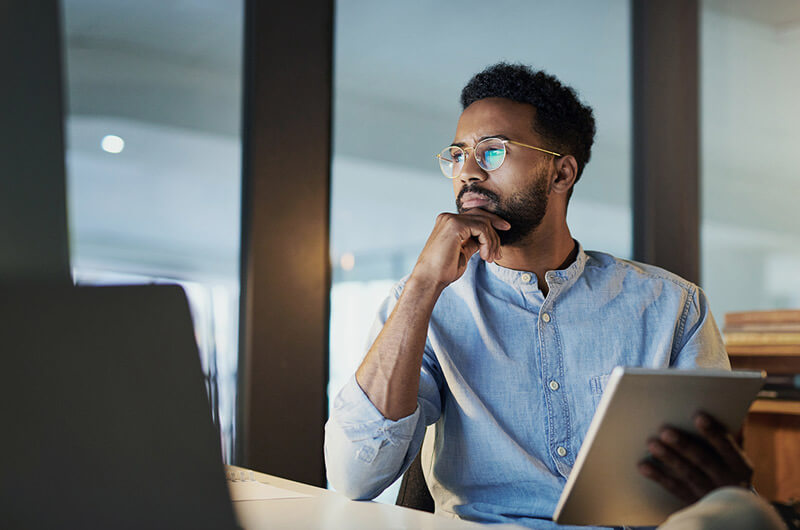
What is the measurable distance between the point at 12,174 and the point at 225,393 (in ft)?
5.34

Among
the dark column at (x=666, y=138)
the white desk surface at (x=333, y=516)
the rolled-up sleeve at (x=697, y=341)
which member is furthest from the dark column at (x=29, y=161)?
the dark column at (x=666, y=138)

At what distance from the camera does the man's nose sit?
174 cm

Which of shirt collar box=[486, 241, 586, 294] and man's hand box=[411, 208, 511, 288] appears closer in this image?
man's hand box=[411, 208, 511, 288]

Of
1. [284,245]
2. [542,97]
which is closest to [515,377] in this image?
[542,97]

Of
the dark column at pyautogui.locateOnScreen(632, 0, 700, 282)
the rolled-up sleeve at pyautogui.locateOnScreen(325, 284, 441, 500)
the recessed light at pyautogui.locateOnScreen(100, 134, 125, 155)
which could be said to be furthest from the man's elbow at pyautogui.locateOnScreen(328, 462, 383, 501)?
the dark column at pyautogui.locateOnScreen(632, 0, 700, 282)

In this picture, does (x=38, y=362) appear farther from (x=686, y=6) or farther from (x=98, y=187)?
(x=686, y=6)

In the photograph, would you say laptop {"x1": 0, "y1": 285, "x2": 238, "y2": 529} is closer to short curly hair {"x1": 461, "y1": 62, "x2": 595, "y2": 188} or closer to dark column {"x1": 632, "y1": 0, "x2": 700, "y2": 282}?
short curly hair {"x1": 461, "y1": 62, "x2": 595, "y2": 188}

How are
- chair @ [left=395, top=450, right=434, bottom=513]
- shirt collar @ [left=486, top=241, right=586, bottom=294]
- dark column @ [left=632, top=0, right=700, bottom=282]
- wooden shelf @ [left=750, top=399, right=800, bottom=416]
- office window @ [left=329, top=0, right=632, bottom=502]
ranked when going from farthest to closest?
dark column @ [left=632, top=0, right=700, bottom=282] < wooden shelf @ [left=750, top=399, right=800, bottom=416] < office window @ [left=329, top=0, right=632, bottom=502] < shirt collar @ [left=486, top=241, right=586, bottom=294] < chair @ [left=395, top=450, right=434, bottom=513]

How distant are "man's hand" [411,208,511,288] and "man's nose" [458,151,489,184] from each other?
0.09 m

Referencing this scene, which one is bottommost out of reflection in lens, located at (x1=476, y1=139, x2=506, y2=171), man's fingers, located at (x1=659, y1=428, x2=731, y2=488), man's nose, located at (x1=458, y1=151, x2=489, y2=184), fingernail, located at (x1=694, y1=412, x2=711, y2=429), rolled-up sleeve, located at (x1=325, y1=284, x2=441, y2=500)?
rolled-up sleeve, located at (x1=325, y1=284, x2=441, y2=500)

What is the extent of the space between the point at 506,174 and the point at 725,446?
2.87 ft

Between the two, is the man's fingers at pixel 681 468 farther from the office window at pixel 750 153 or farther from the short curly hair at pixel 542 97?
the office window at pixel 750 153

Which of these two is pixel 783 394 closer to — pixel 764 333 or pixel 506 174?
pixel 764 333

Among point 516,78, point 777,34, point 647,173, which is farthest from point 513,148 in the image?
point 777,34
